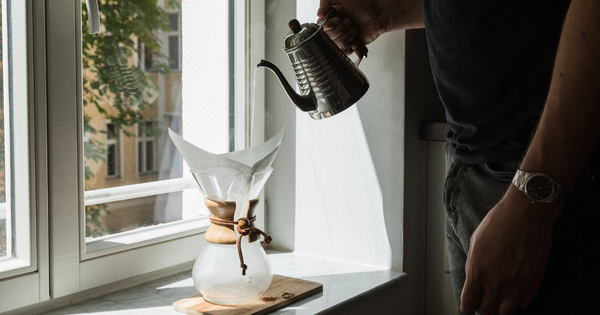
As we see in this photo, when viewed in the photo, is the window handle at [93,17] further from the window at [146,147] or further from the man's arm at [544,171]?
the man's arm at [544,171]

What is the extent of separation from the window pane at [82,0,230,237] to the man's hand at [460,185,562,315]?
2.59 feet

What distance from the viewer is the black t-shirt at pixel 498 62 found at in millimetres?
838

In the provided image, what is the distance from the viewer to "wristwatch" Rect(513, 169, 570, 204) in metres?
0.74

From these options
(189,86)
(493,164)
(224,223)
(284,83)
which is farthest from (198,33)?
(493,164)

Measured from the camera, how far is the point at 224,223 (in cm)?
104

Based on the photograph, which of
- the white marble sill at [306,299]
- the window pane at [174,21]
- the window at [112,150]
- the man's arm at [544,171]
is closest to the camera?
the man's arm at [544,171]

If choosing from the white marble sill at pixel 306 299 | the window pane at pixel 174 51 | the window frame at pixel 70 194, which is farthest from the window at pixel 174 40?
the white marble sill at pixel 306 299

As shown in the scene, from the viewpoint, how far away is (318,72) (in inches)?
41.5

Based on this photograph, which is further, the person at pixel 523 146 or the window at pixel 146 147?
the window at pixel 146 147

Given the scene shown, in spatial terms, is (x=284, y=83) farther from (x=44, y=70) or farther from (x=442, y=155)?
(x=442, y=155)

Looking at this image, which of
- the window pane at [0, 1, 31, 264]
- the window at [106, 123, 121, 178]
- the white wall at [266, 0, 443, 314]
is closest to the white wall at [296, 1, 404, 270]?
the white wall at [266, 0, 443, 314]

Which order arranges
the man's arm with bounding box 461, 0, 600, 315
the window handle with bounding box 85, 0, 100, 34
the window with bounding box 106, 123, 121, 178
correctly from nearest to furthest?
the man's arm with bounding box 461, 0, 600, 315, the window handle with bounding box 85, 0, 100, 34, the window with bounding box 106, 123, 121, 178

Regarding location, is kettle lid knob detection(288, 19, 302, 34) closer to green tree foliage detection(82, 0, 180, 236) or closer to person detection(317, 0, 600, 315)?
person detection(317, 0, 600, 315)

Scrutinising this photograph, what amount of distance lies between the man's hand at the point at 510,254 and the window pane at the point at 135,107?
2.59 feet
